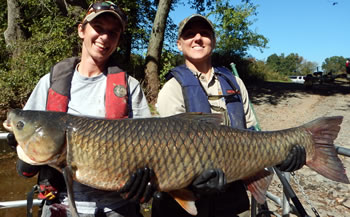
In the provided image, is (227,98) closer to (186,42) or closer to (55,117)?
(186,42)

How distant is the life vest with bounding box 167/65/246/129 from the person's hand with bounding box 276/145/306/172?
1.68 feet

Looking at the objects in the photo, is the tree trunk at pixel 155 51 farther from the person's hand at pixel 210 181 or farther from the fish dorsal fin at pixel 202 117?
the person's hand at pixel 210 181

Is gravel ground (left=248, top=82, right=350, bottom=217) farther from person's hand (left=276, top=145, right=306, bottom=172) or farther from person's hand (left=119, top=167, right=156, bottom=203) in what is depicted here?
person's hand (left=119, top=167, right=156, bottom=203)

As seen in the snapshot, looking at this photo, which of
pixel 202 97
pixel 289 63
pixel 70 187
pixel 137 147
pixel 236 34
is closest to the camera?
pixel 70 187

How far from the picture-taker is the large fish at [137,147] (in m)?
2.07

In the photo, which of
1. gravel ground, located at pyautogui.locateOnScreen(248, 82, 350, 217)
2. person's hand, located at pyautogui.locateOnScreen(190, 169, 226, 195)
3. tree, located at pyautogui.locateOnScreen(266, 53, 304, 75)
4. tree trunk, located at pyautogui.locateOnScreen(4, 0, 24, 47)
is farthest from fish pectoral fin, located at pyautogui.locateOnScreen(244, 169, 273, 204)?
tree, located at pyautogui.locateOnScreen(266, 53, 304, 75)

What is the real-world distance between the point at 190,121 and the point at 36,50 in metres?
11.7

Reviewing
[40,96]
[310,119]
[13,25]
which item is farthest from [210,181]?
[13,25]

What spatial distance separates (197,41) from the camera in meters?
2.64

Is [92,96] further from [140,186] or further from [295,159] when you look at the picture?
[295,159]

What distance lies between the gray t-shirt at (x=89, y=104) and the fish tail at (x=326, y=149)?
1.60 meters

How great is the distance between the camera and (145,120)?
7.29 feet

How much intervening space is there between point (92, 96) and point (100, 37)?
21.6 inches

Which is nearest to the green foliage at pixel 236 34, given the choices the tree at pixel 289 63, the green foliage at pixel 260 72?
the green foliage at pixel 260 72
